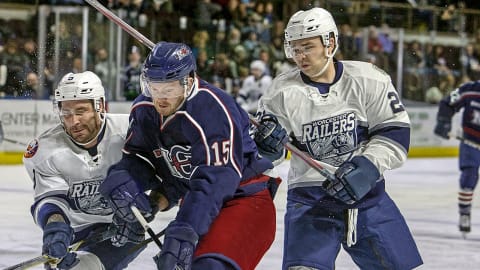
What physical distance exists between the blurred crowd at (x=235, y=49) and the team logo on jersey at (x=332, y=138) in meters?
5.47

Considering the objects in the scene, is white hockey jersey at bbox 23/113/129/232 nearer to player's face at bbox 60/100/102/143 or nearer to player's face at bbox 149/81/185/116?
player's face at bbox 60/100/102/143

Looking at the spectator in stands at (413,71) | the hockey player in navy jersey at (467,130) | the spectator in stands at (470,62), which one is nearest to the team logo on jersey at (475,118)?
the hockey player in navy jersey at (467,130)

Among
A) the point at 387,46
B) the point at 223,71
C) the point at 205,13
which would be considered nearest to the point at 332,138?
the point at 223,71

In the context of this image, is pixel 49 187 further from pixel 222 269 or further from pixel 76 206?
pixel 222 269

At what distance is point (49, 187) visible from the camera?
3.10 metres

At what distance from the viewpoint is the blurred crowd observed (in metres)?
8.47

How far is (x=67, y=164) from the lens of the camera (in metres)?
3.11

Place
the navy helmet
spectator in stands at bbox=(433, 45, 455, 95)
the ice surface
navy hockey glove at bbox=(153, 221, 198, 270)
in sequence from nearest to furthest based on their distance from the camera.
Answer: navy hockey glove at bbox=(153, 221, 198, 270), the navy helmet, the ice surface, spectator in stands at bbox=(433, 45, 455, 95)

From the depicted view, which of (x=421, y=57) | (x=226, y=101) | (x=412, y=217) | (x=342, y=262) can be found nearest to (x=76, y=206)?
(x=226, y=101)

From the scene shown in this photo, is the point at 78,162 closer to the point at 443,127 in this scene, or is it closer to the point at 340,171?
the point at 340,171

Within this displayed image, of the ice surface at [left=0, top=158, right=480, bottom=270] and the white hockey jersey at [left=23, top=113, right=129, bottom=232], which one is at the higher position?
the white hockey jersey at [left=23, top=113, right=129, bottom=232]

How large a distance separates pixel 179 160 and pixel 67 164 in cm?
63

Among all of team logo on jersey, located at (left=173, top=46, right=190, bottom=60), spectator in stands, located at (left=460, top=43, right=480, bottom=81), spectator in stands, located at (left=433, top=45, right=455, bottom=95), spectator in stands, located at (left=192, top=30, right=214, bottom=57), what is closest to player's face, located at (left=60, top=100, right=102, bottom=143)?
team logo on jersey, located at (left=173, top=46, right=190, bottom=60)

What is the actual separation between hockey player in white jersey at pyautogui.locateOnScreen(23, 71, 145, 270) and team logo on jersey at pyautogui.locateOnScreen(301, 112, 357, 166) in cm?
56
